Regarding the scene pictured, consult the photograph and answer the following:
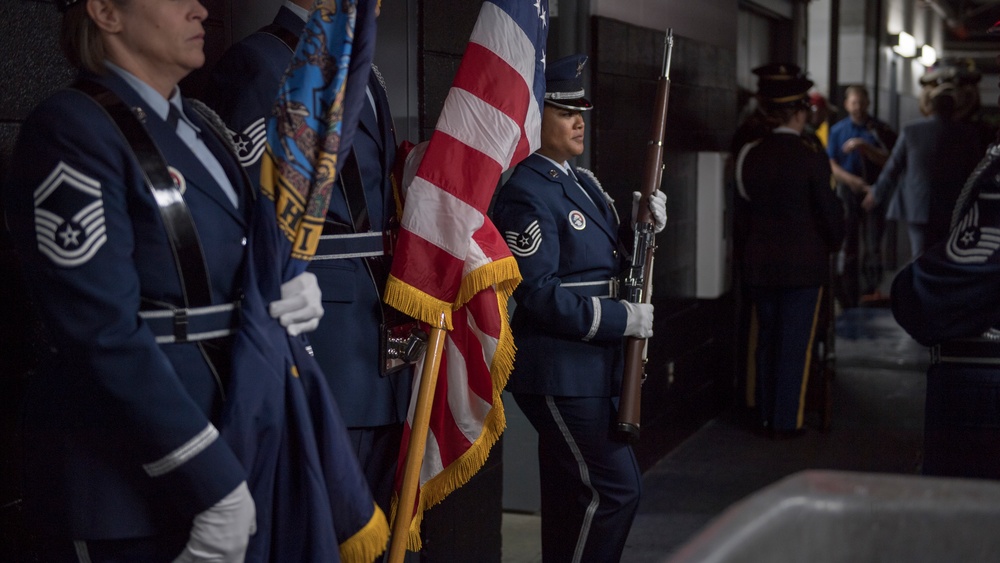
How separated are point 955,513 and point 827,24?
29.4ft

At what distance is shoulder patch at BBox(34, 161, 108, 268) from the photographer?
162 centimetres

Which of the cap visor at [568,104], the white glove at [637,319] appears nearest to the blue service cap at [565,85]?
the cap visor at [568,104]

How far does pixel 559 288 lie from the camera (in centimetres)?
285

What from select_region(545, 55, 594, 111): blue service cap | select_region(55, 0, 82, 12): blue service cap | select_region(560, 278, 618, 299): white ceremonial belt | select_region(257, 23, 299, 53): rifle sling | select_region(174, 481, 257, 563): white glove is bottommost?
select_region(174, 481, 257, 563): white glove

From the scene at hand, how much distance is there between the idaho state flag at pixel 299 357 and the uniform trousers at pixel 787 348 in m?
3.90

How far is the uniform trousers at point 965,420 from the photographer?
2.96 metres

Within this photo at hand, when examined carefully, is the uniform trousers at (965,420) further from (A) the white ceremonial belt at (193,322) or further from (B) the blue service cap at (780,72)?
(B) the blue service cap at (780,72)

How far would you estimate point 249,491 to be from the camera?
5.92 ft

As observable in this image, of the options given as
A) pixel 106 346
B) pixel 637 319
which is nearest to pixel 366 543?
pixel 106 346

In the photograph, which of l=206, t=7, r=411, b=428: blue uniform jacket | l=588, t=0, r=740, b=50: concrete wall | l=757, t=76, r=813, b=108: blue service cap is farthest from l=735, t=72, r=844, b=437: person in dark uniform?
l=206, t=7, r=411, b=428: blue uniform jacket

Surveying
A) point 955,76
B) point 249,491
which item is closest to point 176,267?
point 249,491

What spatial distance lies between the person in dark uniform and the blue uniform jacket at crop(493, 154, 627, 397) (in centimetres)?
260

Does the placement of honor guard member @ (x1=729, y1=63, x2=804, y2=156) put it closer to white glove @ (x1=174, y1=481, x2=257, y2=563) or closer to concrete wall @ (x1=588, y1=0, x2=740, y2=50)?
concrete wall @ (x1=588, y1=0, x2=740, y2=50)

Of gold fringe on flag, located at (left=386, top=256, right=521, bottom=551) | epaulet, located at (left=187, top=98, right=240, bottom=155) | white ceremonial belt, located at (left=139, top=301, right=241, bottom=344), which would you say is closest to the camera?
white ceremonial belt, located at (left=139, top=301, right=241, bottom=344)
